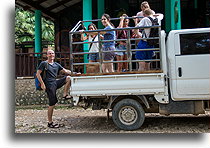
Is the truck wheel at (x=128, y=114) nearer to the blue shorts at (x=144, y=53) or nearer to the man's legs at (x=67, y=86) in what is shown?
the blue shorts at (x=144, y=53)

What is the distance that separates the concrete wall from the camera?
845 cm

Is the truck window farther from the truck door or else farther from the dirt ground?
the dirt ground

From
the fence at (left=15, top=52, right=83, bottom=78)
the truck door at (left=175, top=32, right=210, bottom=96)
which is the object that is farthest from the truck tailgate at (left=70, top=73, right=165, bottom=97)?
the fence at (left=15, top=52, right=83, bottom=78)

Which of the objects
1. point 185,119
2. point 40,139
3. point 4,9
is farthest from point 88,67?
point 185,119

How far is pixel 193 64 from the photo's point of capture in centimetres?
446

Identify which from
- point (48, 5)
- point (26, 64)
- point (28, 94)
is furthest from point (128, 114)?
point (48, 5)

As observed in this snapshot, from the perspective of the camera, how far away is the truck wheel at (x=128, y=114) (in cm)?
466

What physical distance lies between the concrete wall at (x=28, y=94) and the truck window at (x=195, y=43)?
211 inches

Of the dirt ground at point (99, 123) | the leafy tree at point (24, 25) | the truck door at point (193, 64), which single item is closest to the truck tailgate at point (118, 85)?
the truck door at point (193, 64)

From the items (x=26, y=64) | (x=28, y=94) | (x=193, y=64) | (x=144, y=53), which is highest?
(x=26, y=64)

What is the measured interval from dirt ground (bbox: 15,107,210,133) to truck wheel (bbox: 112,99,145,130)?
0.16 meters

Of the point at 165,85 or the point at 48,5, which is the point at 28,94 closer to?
the point at 48,5

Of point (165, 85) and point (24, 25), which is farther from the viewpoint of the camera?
point (24, 25)

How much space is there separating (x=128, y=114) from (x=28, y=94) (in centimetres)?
492
